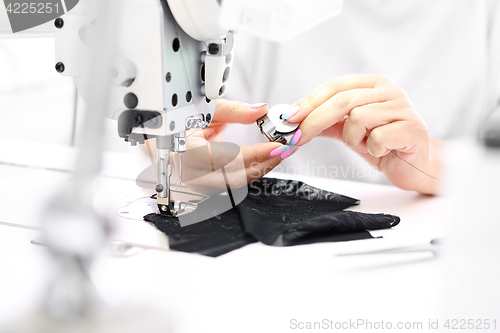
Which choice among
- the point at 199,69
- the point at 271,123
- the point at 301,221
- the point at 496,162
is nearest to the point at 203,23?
the point at 199,69

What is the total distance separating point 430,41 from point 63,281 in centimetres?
124

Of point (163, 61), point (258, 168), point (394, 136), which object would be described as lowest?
point (258, 168)

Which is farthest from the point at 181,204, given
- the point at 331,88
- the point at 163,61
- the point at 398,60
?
the point at 398,60

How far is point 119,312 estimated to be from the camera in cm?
46

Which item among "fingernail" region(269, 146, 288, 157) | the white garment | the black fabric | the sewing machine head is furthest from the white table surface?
the white garment

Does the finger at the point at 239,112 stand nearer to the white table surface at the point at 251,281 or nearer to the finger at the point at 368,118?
the finger at the point at 368,118

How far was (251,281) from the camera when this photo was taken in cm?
54

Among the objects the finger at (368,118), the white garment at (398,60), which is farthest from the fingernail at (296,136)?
the white garment at (398,60)

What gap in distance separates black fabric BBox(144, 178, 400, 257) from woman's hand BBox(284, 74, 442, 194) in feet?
0.46

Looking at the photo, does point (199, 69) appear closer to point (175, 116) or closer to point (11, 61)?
point (175, 116)

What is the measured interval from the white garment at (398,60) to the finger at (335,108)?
507mm

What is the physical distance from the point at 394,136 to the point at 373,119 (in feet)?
0.20

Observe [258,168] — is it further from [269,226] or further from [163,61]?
[163,61]

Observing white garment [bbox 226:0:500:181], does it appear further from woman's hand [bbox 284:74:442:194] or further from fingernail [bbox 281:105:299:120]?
fingernail [bbox 281:105:299:120]
